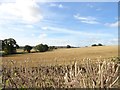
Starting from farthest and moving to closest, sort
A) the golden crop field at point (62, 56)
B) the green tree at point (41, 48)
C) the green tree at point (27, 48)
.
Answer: the green tree at point (41, 48) < the green tree at point (27, 48) < the golden crop field at point (62, 56)

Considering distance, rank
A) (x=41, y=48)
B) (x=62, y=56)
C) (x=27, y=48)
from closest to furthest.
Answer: (x=62, y=56) < (x=27, y=48) < (x=41, y=48)

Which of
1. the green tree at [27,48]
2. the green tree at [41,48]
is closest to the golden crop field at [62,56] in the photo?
the green tree at [41,48]

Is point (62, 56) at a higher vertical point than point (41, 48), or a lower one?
lower

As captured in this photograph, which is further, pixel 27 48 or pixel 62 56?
pixel 27 48

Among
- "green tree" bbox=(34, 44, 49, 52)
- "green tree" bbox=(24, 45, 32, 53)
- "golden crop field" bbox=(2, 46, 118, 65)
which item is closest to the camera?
"golden crop field" bbox=(2, 46, 118, 65)

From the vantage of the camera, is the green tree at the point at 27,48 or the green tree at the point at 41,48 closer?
the green tree at the point at 27,48

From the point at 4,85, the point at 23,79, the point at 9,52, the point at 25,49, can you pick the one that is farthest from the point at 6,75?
the point at 25,49

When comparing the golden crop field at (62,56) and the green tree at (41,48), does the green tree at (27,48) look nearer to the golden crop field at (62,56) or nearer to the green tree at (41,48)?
the green tree at (41,48)

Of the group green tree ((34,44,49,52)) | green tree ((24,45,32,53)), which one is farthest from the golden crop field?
green tree ((24,45,32,53))

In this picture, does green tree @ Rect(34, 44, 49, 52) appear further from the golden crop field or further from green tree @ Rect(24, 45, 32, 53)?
the golden crop field

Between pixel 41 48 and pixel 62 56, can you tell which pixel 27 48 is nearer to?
pixel 41 48

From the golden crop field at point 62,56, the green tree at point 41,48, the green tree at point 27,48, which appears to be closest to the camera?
the golden crop field at point 62,56

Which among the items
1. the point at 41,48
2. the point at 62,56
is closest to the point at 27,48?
the point at 41,48

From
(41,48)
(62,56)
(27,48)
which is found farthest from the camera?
(41,48)
